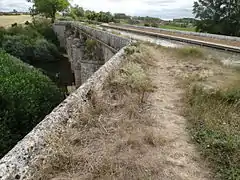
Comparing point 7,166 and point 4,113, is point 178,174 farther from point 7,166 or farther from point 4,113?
point 4,113

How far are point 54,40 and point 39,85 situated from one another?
124 ft

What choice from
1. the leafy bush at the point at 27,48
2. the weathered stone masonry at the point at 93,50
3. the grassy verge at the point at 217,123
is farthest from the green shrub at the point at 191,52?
the leafy bush at the point at 27,48

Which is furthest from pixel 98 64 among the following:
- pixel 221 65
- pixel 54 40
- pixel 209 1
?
pixel 54 40

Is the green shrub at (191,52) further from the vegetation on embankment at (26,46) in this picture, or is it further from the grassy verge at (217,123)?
the vegetation on embankment at (26,46)

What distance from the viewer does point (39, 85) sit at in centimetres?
1459

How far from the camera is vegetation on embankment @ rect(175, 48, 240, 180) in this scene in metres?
3.60

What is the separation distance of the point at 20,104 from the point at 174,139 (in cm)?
939

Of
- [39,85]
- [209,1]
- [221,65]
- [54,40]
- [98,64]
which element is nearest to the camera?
[221,65]

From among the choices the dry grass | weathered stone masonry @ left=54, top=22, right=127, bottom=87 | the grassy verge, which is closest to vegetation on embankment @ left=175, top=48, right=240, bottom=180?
the grassy verge

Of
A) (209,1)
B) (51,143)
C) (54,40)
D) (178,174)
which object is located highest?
(209,1)

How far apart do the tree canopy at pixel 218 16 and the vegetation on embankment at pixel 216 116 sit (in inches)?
996

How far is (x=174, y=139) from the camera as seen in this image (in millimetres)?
4266

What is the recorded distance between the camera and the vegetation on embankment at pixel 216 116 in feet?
11.8

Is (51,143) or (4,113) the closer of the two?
(51,143)
